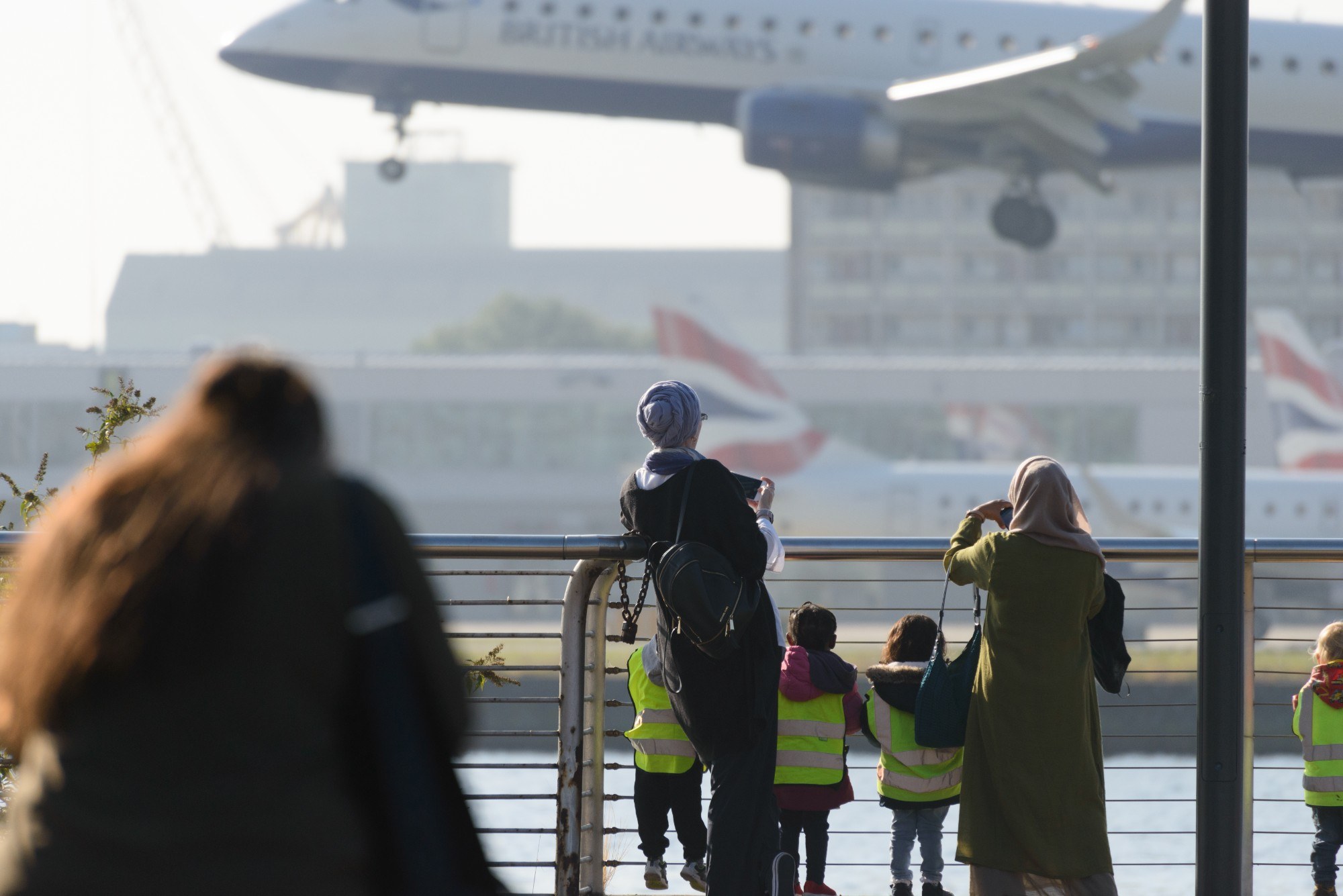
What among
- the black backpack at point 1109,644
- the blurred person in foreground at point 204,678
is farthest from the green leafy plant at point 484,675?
the blurred person in foreground at point 204,678

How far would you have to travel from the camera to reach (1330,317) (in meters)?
89.2

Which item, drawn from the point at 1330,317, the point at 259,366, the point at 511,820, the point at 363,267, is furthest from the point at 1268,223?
the point at 259,366

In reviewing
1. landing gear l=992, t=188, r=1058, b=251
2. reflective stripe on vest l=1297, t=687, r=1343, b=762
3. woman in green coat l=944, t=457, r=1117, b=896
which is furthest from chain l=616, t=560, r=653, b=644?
landing gear l=992, t=188, r=1058, b=251

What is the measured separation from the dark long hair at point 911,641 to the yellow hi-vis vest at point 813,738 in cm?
24

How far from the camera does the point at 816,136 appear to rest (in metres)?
33.5

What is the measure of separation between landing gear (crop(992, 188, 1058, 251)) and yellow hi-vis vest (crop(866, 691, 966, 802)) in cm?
3474

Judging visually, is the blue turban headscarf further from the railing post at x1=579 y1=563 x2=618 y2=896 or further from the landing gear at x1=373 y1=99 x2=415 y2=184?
the landing gear at x1=373 y1=99 x2=415 y2=184

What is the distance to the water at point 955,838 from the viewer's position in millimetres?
5363

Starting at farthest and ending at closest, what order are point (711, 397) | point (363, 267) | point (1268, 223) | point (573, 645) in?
point (363, 267), point (1268, 223), point (711, 397), point (573, 645)

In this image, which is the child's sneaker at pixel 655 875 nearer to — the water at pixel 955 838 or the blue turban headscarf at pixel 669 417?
the water at pixel 955 838

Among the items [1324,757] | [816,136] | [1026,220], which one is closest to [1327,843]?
[1324,757]

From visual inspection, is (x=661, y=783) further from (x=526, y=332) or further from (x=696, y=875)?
(x=526, y=332)

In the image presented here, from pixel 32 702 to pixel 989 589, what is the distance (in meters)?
2.92

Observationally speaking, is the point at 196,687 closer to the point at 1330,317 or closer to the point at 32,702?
the point at 32,702
